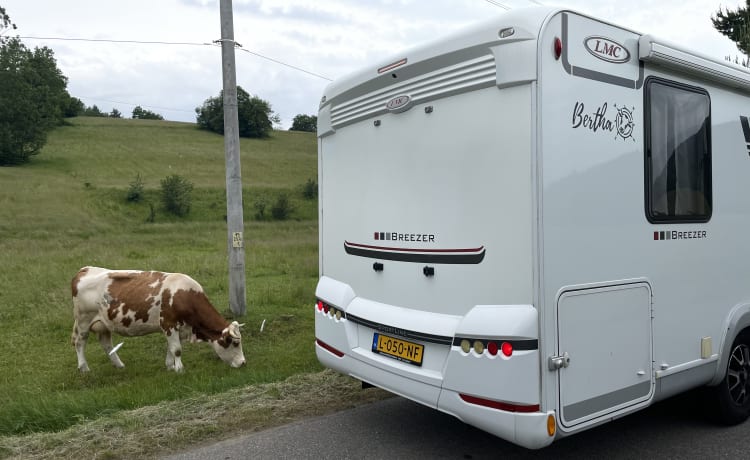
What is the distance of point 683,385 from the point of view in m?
4.14

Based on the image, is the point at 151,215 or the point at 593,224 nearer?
the point at 593,224

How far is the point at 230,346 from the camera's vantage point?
665cm

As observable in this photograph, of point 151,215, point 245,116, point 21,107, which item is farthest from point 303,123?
point 151,215

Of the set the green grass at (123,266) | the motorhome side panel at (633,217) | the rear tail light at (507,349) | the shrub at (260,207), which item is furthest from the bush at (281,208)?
the rear tail light at (507,349)

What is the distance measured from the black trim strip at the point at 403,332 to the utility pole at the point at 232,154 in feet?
16.1

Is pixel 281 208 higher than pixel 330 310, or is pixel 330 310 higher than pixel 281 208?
pixel 281 208

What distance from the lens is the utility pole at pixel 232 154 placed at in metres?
8.99

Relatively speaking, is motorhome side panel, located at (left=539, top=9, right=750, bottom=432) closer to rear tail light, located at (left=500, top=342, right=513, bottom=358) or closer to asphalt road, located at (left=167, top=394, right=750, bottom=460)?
rear tail light, located at (left=500, top=342, right=513, bottom=358)

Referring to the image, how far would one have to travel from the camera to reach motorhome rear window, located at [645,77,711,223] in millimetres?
3936

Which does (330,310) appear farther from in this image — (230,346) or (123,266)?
(123,266)

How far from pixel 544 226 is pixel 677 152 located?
5.33ft

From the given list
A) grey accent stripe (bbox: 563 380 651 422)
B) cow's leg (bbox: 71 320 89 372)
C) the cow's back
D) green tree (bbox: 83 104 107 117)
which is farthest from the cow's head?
green tree (bbox: 83 104 107 117)

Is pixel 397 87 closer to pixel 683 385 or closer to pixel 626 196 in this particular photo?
pixel 626 196

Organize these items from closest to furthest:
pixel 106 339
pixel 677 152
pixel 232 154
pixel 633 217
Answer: pixel 633 217, pixel 677 152, pixel 106 339, pixel 232 154
